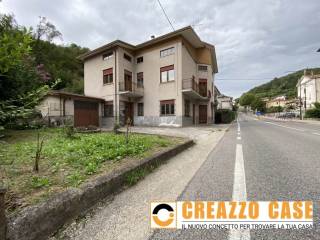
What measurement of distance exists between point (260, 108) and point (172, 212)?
96.4 metres

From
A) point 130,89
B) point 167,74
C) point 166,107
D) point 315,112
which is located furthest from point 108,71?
point 315,112

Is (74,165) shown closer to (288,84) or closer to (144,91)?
(144,91)

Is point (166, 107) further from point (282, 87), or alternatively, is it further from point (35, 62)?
point (282, 87)

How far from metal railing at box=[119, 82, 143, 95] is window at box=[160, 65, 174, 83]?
2870 millimetres

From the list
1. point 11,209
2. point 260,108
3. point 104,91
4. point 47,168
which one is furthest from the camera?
point 260,108

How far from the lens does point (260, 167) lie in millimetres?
4543

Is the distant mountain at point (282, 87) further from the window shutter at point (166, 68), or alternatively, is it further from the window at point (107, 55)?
the window at point (107, 55)

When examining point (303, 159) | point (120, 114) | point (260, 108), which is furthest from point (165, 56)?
point (260, 108)

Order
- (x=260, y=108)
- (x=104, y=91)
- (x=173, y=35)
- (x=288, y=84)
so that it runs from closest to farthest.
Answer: (x=173, y=35), (x=104, y=91), (x=260, y=108), (x=288, y=84)

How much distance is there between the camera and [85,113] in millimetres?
18281

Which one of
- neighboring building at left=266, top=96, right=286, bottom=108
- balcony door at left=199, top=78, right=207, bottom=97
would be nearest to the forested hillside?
balcony door at left=199, top=78, right=207, bottom=97

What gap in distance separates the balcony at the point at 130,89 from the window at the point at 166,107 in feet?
9.83

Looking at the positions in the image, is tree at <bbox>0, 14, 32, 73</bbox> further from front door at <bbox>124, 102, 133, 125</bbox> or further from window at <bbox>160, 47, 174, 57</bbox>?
front door at <bbox>124, 102, 133, 125</bbox>

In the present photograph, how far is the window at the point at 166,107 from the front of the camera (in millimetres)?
18219
